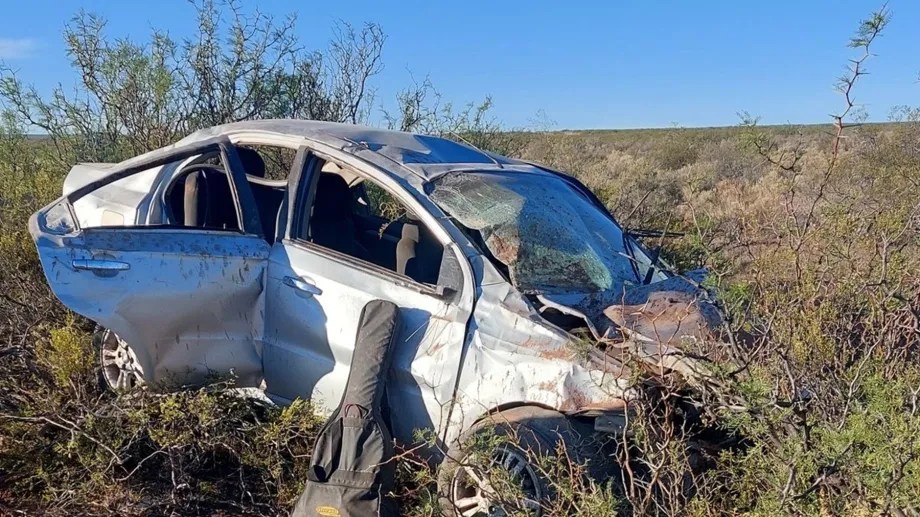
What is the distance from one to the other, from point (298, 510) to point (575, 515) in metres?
1.19

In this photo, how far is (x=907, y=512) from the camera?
2.59 metres

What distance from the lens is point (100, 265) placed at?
142 inches

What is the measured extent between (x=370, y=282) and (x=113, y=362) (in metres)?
1.56

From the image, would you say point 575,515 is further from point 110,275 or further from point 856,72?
point 110,275

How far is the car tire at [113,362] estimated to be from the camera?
4.10 meters

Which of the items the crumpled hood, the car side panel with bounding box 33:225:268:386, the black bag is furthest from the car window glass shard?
the crumpled hood

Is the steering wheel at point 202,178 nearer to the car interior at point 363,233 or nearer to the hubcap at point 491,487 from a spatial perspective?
the car interior at point 363,233

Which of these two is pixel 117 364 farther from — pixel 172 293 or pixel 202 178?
pixel 202 178

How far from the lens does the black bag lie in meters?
3.25

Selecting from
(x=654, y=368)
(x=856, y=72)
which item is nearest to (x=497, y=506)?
(x=654, y=368)

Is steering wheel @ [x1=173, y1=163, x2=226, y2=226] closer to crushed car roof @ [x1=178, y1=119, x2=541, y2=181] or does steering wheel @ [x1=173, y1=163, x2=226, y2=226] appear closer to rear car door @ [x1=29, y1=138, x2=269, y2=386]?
crushed car roof @ [x1=178, y1=119, x2=541, y2=181]

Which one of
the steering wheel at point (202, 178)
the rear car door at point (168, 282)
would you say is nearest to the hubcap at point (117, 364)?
the rear car door at point (168, 282)

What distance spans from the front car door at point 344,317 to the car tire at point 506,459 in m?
0.28

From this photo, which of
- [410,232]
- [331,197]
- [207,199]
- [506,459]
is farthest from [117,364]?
[506,459]
